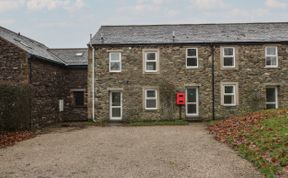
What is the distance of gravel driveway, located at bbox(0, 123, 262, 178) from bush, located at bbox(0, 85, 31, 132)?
11.9 ft

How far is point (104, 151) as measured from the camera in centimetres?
1104

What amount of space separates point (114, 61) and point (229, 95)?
29.0 feet

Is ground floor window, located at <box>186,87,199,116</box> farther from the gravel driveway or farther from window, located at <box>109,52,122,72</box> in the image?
the gravel driveway

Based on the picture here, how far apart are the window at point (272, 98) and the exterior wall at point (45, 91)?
52.1ft

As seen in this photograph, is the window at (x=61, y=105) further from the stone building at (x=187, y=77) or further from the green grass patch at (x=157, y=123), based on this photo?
the green grass patch at (x=157, y=123)

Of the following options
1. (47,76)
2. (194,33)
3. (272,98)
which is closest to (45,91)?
(47,76)

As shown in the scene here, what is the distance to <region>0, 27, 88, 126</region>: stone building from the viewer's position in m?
19.3

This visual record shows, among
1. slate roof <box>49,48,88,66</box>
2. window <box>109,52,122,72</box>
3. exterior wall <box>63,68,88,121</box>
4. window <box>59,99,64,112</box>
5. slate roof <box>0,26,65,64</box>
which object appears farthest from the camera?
slate roof <box>49,48,88,66</box>

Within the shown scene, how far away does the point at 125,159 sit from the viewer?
31.5 ft

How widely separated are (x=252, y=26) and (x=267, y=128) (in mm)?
15220

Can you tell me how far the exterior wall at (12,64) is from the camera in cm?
1923

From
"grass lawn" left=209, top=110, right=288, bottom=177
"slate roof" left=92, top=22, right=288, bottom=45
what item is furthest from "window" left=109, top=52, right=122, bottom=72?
"grass lawn" left=209, top=110, right=288, bottom=177

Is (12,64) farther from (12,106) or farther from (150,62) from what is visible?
(150,62)

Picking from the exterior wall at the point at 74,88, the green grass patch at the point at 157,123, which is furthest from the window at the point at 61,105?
Answer: the green grass patch at the point at 157,123
